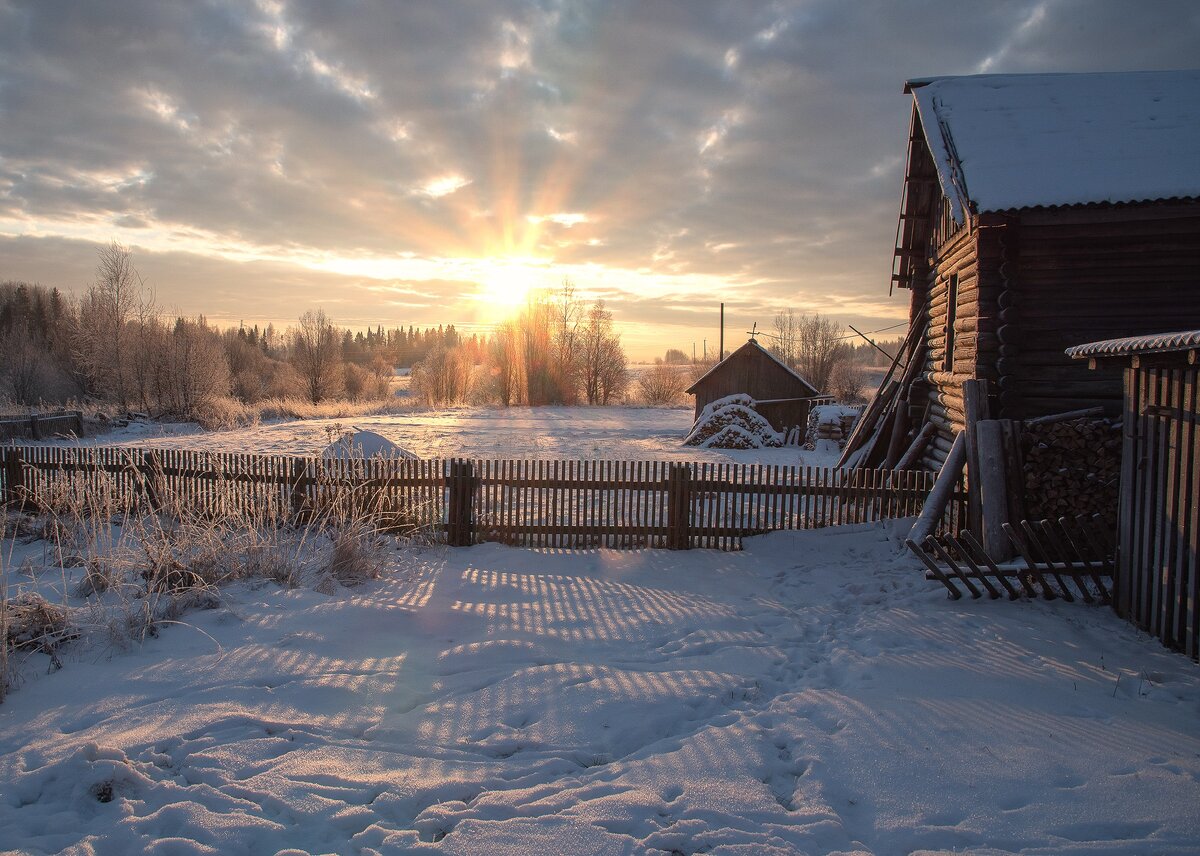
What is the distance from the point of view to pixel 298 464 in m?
9.72

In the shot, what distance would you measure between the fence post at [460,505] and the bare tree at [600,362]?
152 ft

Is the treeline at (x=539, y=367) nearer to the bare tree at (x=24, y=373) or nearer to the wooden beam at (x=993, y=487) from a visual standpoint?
the bare tree at (x=24, y=373)

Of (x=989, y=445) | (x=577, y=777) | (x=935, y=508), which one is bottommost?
(x=577, y=777)

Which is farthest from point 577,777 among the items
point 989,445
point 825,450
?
point 825,450

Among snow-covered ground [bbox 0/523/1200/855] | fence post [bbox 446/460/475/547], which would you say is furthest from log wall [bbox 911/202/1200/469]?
fence post [bbox 446/460/475/547]

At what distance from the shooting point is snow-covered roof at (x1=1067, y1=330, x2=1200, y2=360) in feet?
16.0

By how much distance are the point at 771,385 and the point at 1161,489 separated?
21.3m

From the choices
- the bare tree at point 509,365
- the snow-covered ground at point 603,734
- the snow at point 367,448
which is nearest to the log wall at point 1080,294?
the snow-covered ground at point 603,734

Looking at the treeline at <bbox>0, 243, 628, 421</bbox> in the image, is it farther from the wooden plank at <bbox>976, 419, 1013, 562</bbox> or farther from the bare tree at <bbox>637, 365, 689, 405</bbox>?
the wooden plank at <bbox>976, 419, 1013, 562</bbox>

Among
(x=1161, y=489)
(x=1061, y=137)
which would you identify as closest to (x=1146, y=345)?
(x=1161, y=489)

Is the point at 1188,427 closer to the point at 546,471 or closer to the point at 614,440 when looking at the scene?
the point at 546,471

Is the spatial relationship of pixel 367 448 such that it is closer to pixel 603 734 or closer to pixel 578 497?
pixel 578 497

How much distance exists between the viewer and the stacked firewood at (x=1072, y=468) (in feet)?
26.2

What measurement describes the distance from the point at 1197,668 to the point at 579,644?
15.6 feet
